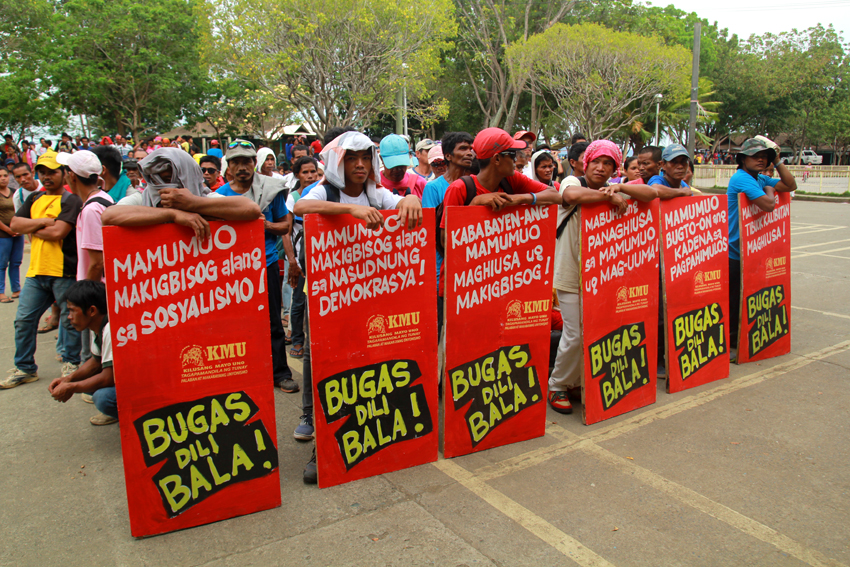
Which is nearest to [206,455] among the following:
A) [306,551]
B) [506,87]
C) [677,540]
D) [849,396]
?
[306,551]

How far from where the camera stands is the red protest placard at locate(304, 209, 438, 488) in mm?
3146

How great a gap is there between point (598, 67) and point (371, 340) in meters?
28.9

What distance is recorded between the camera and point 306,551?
8.88 feet

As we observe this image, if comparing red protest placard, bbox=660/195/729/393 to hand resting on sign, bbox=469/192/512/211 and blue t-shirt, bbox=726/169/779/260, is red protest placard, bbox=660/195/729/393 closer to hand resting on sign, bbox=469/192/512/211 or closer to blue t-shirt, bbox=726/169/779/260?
blue t-shirt, bbox=726/169/779/260

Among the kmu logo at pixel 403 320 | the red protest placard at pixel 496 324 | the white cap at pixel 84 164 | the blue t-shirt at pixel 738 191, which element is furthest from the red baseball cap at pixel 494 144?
the white cap at pixel 84 164

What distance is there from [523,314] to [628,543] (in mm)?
1475

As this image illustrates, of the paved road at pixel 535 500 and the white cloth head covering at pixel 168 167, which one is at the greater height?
the white cloth head covering at pixel 168 167

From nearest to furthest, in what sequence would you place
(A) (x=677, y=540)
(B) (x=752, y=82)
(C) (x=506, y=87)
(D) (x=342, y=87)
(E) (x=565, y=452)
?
(A) (x=677, y=540) < (E) (x=565, y=452) < (D) (x=342, y=87) < (C) (x=506, y=87) < (B) (x=752, y=82)

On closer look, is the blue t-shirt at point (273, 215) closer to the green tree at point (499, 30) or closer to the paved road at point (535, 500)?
the paved road at point (535, 500)

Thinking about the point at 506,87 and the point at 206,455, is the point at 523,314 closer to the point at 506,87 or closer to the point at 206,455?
the point at 206,455

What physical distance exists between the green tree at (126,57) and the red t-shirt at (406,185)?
24.6 m

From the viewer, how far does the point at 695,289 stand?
4.66 metres

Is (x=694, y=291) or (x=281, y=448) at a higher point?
(x=694, y=291)

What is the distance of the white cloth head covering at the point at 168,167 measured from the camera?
3141mm
